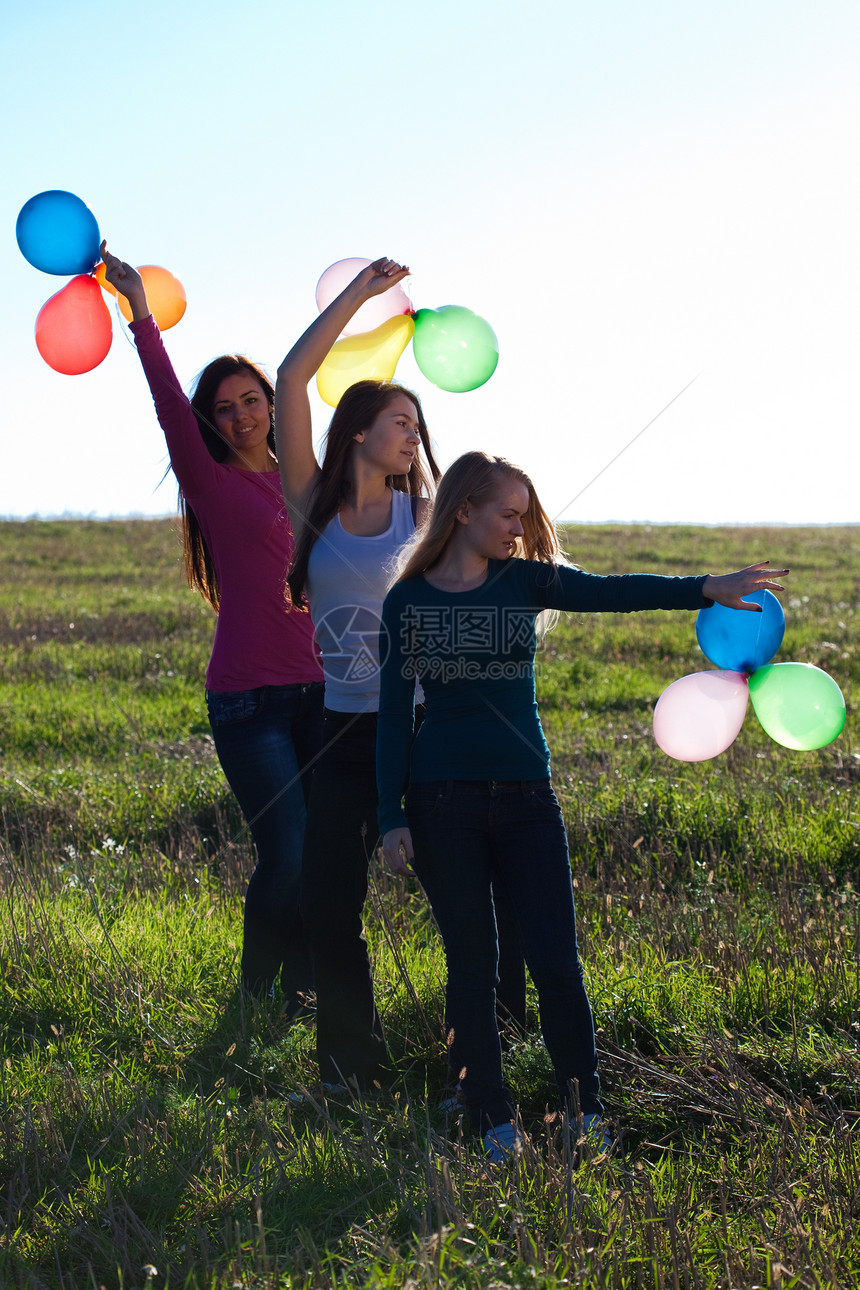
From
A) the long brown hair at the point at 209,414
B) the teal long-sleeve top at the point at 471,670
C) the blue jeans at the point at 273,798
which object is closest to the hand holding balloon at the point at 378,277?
the long brown hair at the point at 209,414

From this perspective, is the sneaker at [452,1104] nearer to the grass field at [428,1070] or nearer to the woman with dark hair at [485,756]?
the grass field at [428,1070]

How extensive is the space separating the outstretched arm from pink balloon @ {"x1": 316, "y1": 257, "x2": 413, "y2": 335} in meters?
Answer: 0.62

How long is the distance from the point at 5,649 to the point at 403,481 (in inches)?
378

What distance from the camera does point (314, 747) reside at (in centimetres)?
347

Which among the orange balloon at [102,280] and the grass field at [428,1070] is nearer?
the grass field at [428,1070]

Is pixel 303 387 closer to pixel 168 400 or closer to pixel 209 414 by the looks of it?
pixel 168 400

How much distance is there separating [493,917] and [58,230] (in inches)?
110

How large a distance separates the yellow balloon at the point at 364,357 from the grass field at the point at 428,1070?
1726mm

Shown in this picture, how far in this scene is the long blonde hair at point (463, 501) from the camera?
2.86m

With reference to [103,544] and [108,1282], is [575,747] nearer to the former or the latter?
[108,1282]

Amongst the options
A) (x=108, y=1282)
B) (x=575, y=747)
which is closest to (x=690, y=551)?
(x=575, y=747)

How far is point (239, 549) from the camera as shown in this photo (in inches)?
138

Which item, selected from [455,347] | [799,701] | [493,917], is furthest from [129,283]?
[799,701]

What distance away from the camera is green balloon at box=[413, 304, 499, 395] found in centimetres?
350
